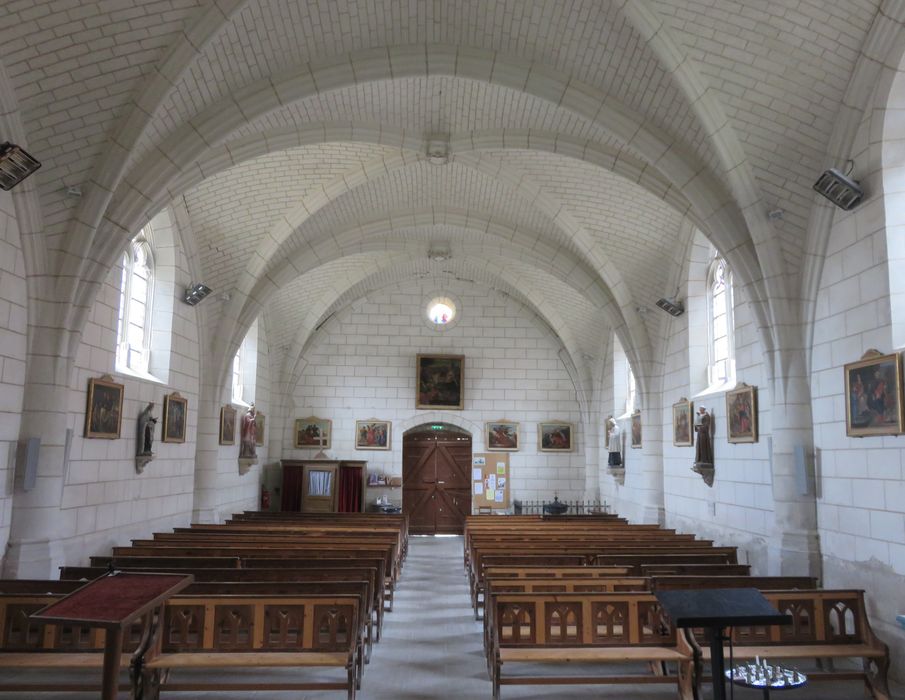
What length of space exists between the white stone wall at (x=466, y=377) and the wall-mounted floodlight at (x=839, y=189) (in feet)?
41.6

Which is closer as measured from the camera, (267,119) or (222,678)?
(222,678)

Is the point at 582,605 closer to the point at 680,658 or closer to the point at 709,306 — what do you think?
the point at 680,658

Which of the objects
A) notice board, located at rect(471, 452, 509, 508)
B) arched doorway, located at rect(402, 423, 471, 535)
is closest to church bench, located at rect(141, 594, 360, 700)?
notice board, located at rect(471, 452, 509, 508)

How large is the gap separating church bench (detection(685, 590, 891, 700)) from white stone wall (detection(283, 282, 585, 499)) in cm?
1318

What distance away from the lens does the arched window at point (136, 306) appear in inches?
415

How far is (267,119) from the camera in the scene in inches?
374

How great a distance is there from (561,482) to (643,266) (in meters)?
8.29

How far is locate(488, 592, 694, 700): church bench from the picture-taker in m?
5.33

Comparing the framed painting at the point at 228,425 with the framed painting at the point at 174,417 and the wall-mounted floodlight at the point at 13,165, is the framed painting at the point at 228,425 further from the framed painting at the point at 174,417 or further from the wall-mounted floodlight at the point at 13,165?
the wall-mounted floodlight at the point at 13,165

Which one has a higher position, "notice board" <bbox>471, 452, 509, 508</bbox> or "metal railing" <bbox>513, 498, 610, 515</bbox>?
"notice board" <bbox>471, 452, 509, 508</bbox>

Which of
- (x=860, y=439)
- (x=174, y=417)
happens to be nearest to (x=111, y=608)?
(x=860, y=439)

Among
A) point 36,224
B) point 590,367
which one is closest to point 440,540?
point 590,367

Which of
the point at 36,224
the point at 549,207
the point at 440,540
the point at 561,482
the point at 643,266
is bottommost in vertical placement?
the point at 440,540

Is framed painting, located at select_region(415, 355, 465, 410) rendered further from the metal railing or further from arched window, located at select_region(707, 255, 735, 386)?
arched window, located at select_region(707, 255, 735, 386)
